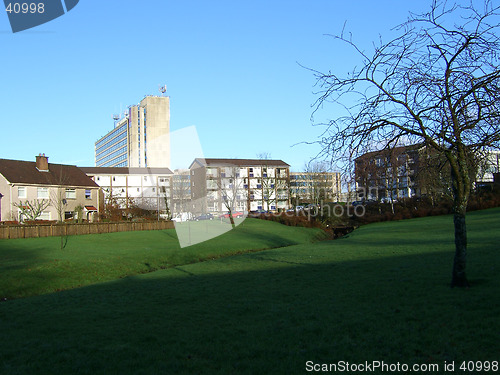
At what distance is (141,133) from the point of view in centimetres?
16688

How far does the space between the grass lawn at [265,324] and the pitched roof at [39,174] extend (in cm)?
5011

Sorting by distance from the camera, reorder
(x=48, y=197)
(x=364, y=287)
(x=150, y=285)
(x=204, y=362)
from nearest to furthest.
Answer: (x=204, y=362), (x=364, y=287), (x=150, y=285), (x=48, y=197)

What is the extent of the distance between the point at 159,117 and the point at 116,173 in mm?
54819

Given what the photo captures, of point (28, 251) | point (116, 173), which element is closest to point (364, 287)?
point (28, 251)

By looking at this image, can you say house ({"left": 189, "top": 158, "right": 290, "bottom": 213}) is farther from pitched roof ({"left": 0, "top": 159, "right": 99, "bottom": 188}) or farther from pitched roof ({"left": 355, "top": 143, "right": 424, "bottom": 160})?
pitched roof ({"left": 355, "top": 143, "right": 424, "bottom": 160})

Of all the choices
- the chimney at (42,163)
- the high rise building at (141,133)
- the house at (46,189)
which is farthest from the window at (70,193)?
the high rise building at (141,133)

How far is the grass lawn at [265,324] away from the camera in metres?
6.70

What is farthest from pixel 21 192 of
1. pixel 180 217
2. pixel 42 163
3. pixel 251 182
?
pixel 251 182

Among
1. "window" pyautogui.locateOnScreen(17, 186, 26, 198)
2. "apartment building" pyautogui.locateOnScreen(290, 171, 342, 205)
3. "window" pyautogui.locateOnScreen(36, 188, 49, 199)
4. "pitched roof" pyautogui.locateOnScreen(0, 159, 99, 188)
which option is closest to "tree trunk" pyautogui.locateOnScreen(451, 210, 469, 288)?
"pitched roof" pyautogui.locateOnScreen(0, 159, 99, 188)

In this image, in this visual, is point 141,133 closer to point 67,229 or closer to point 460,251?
point 67,229

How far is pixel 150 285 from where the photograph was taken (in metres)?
15.9

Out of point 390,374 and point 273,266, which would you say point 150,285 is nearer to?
point 273,266

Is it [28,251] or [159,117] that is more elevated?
[159,117]

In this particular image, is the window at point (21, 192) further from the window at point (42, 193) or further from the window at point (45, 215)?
the window at point (45, 215)
